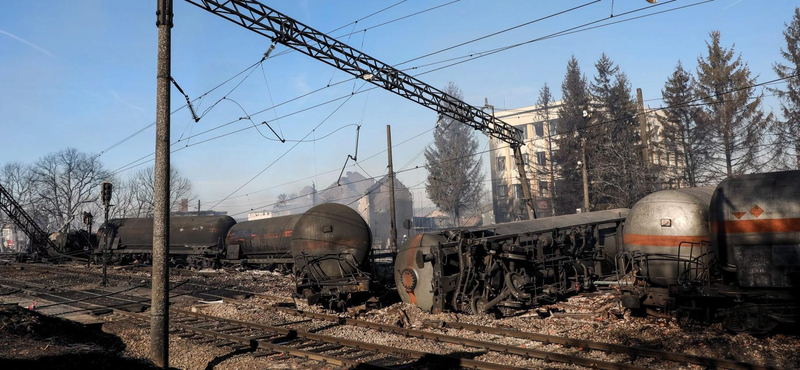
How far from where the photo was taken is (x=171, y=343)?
404 inches

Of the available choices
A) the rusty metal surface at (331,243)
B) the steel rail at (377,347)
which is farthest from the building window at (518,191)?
the steel rail at (377,347)

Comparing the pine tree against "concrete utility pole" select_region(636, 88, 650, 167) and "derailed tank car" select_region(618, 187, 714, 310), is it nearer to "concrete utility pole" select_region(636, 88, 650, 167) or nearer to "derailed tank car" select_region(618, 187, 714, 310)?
"concrete utility pole" select_region(636, 88, 650, 167)

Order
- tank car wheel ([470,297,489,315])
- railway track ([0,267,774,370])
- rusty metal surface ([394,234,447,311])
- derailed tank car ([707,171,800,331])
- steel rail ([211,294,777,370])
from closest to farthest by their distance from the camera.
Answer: steel rail ([211,294,777,370]) < railway track ([0,267,774,370]) < derailed tank car ([707,171,800,331]) < tank car wheel ([470,297,489,315]) < rusty metal surface ([394,234,447,311])

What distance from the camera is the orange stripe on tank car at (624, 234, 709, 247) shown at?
1200cm

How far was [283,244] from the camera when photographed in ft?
72.3

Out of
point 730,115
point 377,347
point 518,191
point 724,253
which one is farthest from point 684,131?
point 377,347

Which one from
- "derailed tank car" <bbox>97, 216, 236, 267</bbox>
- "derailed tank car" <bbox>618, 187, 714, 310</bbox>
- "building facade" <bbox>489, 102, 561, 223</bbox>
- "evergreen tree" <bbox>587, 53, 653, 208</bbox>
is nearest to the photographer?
"derailed tank car" <bbox>618, 187, 714, 310</bbox>

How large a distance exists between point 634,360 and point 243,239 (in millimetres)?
20944

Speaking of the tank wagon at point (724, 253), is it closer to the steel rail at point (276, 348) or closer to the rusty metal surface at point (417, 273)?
the rusty metal surface at point (417, 273)

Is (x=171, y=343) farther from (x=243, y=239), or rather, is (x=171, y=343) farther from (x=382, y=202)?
(x=382, y=202)

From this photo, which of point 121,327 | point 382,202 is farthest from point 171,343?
point 382,202

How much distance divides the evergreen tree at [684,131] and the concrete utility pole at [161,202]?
3467cm

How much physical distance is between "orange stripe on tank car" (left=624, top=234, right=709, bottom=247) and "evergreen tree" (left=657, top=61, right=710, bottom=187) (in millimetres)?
24833

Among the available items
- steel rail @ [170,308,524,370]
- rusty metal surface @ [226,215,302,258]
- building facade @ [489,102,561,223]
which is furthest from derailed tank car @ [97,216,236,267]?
building facade @ [489,102,561,223]
